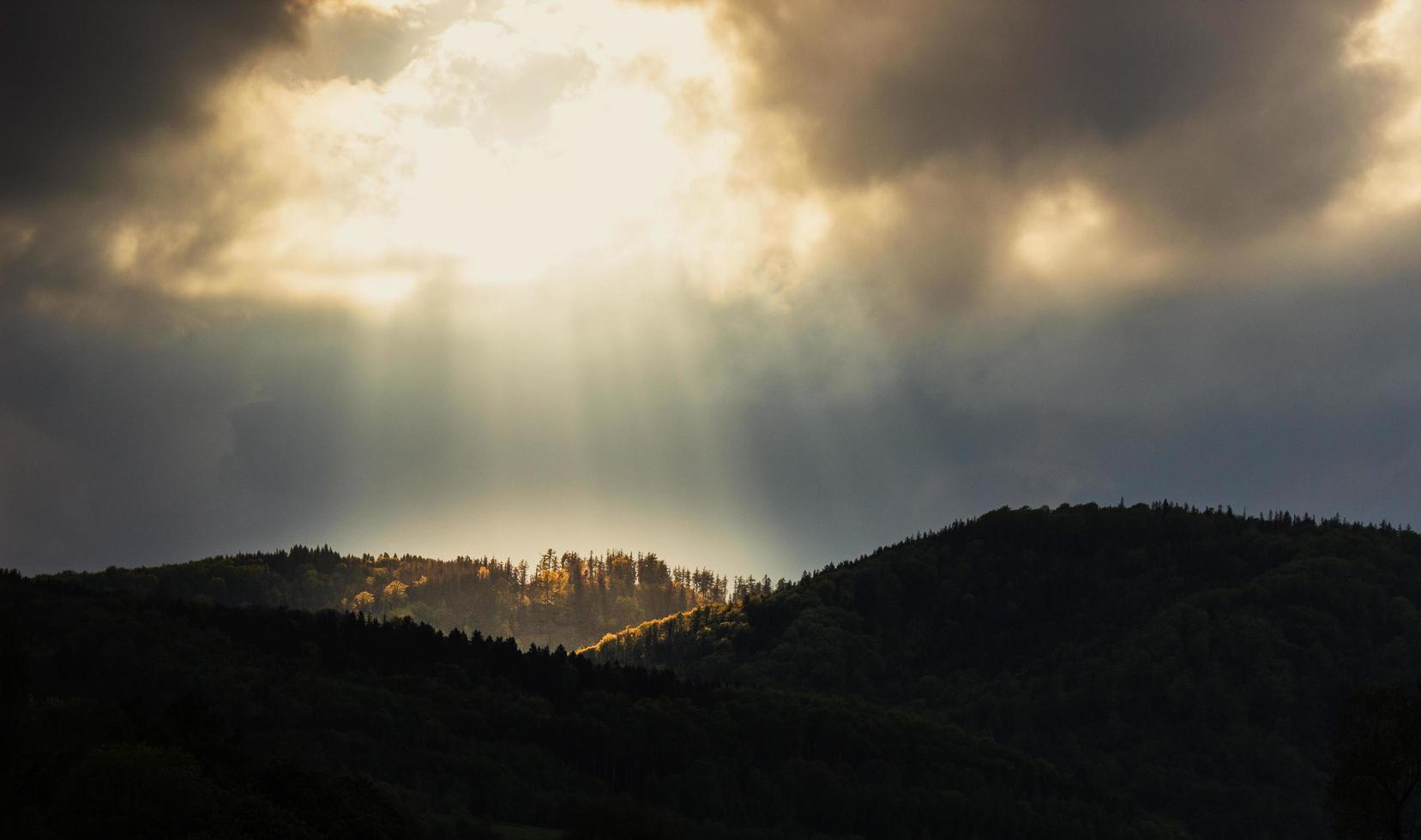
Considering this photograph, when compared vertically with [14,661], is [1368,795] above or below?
below

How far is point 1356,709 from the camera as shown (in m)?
144

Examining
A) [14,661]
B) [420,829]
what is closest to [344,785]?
[420,829]

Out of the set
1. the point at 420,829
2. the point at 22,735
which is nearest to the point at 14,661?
the point at 22,735

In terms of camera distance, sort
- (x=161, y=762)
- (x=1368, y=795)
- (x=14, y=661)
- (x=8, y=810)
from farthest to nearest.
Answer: (x=14, y=661)
(x=161, y=762)
(x=8, y=810)
(x=1368, y=795)

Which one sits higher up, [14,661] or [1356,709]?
[14,661]

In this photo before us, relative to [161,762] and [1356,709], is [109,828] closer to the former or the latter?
[161,762]

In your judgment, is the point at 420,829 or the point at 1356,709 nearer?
the point at 1356,709

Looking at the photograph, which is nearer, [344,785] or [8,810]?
[8,810]

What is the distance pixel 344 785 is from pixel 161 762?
28.8 metres

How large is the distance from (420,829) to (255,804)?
36.2m

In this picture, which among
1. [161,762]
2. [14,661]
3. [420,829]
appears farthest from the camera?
[420,829]

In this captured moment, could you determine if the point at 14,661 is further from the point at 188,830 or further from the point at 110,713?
the point at 188,830

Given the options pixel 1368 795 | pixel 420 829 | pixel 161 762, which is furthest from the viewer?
pixel 420 829

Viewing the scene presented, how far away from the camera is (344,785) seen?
611 feet
